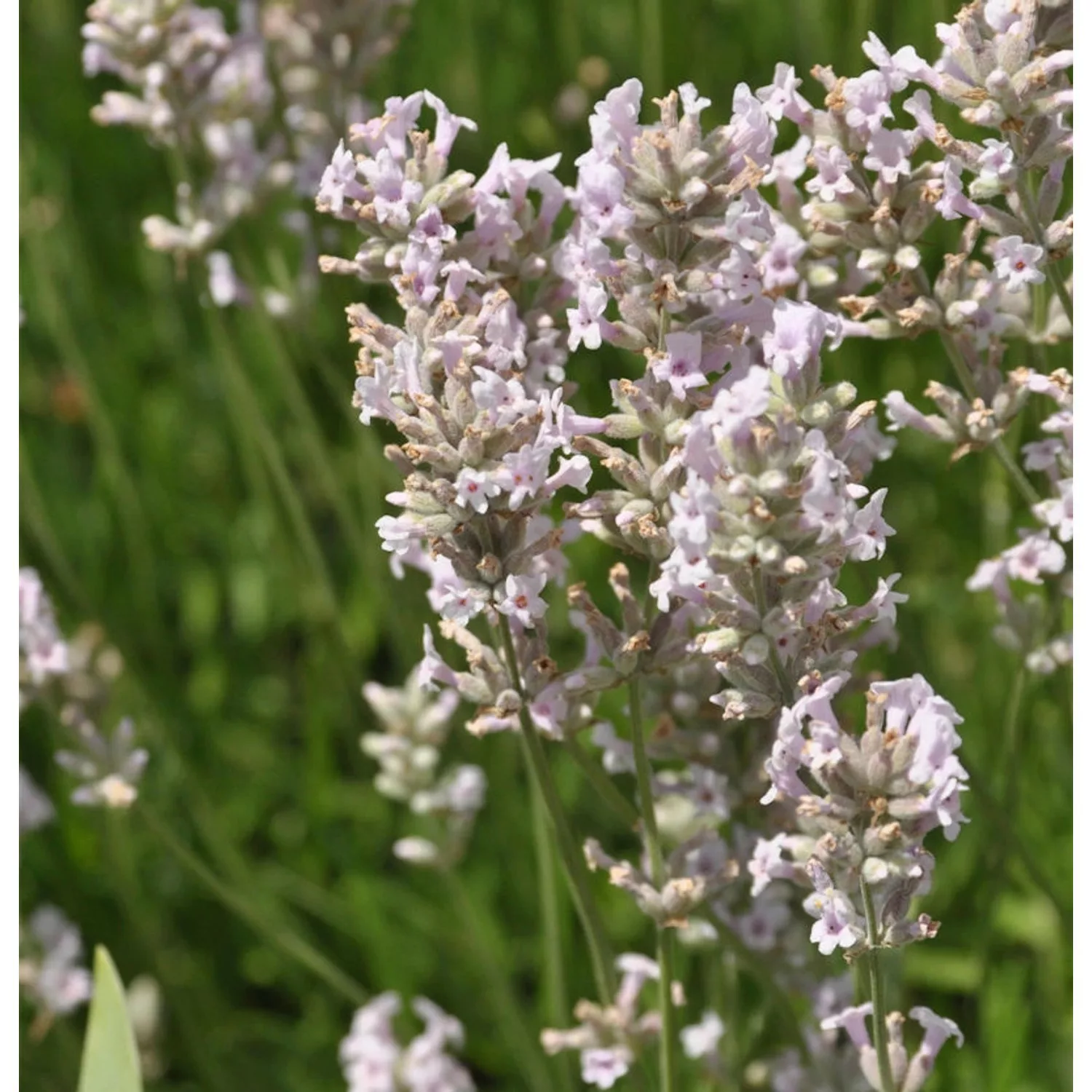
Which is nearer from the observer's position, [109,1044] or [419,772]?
[109,1044]

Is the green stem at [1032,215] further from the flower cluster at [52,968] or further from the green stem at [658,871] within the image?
the flower cluster at [52,968]

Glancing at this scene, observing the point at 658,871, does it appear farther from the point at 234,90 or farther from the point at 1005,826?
the point at 234,90

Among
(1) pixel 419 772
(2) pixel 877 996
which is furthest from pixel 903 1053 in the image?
(1) pixel 419 772

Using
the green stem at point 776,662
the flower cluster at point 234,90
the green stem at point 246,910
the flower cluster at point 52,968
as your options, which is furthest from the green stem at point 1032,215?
the flower cluster at point 52,968

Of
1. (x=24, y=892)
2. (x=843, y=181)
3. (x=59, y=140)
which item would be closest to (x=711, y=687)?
(x=843, y=181)

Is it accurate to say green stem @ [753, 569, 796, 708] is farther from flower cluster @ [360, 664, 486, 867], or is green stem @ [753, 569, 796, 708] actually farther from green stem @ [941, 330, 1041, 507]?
A: flower cluster @ [360, 664, 486, 867]
